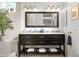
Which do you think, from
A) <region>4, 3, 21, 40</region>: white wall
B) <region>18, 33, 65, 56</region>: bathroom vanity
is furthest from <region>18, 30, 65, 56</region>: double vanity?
<region>4, 3, 21, 40</region>: white wall

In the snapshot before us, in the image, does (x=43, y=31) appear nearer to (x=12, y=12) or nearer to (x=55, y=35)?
(x=55, y=35)

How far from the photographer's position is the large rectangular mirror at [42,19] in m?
2.63

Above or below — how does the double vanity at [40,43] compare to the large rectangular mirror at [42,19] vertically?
below

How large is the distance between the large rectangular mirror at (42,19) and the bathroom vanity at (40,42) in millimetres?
198

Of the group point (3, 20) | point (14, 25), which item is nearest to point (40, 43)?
point (14, 25)

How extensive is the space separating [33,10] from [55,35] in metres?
0.62

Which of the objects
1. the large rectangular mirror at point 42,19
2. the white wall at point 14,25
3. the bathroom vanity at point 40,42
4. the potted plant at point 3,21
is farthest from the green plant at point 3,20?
the large rectangular mirror at point 42,19

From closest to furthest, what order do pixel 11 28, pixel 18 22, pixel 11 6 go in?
pixel 11 6
pixel 11 28
pixel 18 22


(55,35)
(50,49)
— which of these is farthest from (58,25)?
(50,49)

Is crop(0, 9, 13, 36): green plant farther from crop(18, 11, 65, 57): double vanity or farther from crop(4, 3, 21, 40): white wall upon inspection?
crop(18, 11, 65, 57): double vanity

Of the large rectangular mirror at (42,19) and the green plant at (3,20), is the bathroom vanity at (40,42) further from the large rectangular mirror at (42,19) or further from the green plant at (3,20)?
the green plant at (3,20)

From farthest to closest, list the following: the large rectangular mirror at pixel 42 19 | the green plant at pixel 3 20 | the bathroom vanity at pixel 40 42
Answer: the large rectangular mirror at pixel 42 19 → the bathroom vanity at pixel 40 42 → the green plant at pixel 3 20

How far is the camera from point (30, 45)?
8.17 ft

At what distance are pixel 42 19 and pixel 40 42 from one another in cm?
43
